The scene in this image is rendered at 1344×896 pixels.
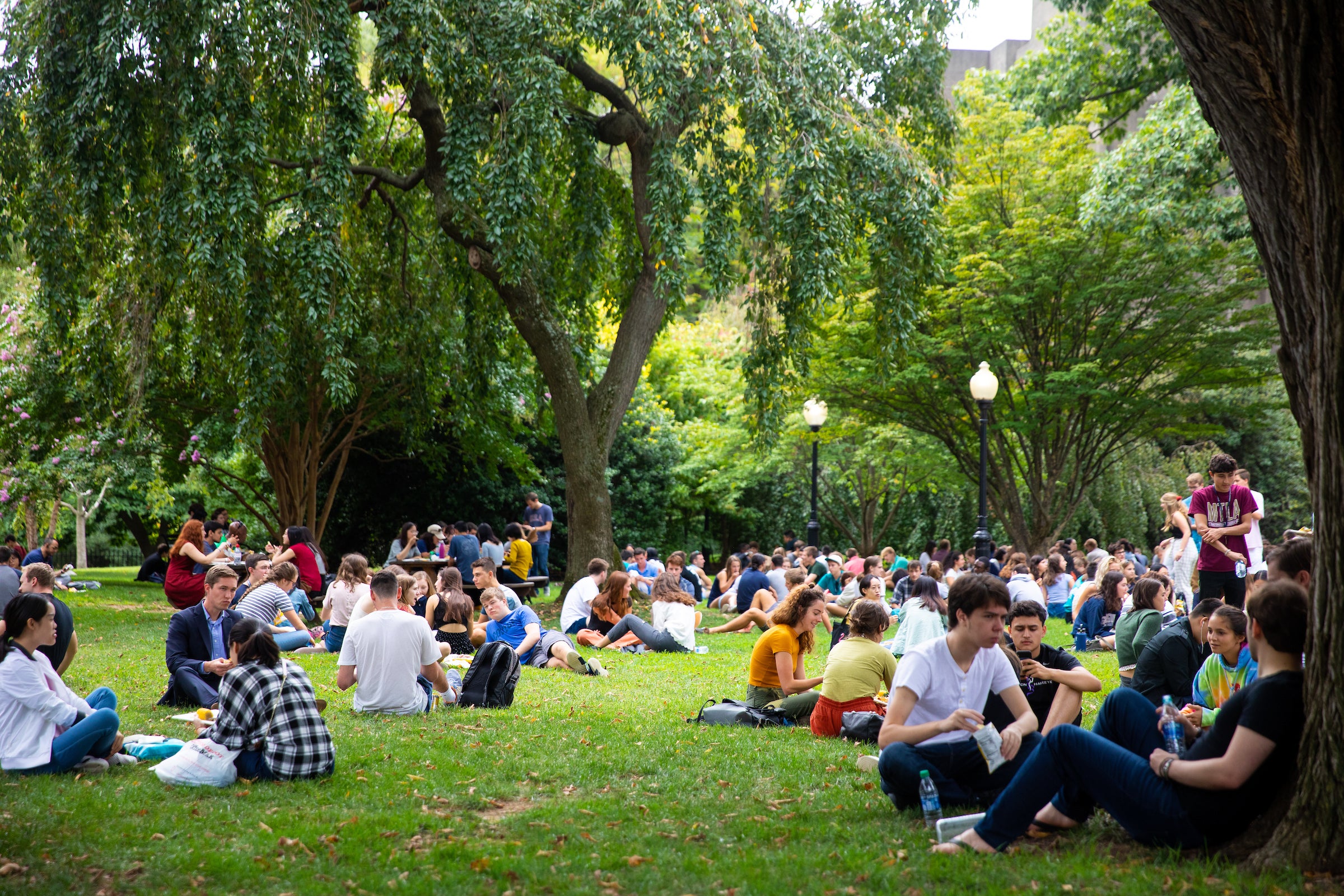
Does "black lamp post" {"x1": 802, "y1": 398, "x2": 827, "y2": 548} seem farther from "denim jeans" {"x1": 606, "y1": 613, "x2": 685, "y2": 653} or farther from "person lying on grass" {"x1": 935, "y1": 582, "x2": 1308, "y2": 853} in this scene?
"person lying on grass" {"x1": 935, "y1": 582, "x2": 1308, "y2": 853}

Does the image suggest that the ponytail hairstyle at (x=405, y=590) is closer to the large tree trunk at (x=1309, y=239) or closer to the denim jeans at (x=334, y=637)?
the denim jeans at (x=334, y=637)

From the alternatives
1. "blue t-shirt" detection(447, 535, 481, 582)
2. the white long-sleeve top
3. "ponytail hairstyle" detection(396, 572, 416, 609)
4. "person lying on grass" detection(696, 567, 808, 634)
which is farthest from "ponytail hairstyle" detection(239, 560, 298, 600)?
"blue t-shirt" detection(447, 535, 481, 582)

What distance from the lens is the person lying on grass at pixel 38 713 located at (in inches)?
225

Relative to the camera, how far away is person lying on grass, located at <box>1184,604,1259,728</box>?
5479mm

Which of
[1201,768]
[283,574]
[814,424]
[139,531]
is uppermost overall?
[814,424]

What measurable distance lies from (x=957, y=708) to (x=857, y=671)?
2.01 m

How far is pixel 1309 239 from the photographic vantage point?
4.16 meters

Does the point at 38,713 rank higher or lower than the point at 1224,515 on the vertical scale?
lower

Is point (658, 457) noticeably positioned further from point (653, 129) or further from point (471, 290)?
point (653, 129)

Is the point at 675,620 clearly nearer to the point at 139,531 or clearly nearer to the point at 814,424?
the point at 814,424

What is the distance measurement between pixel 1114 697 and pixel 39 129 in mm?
13956

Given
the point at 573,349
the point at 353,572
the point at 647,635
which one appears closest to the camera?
the point at 353,572

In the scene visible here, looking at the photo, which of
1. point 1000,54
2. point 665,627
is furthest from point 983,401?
point 1000,54

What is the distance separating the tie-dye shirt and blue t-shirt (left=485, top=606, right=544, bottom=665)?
670 cm
